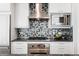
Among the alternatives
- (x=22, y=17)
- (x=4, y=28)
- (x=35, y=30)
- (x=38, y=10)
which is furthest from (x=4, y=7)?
(x=35, y=30)

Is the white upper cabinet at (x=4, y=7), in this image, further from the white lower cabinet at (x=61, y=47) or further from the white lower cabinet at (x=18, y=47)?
the white lower cabinet at (x=61, y=47)

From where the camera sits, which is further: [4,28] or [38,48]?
[38,48]

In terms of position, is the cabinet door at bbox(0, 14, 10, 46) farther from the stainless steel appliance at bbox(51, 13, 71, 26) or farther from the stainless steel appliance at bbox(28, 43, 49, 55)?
the stainless steel appliance at bbox(51, 13, 71, 26)

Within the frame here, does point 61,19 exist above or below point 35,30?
above

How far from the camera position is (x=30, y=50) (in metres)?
4.50

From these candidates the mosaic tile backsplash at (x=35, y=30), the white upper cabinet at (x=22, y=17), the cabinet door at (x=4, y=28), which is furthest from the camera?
the mosaic tile backsplash at (x=35, y=30)

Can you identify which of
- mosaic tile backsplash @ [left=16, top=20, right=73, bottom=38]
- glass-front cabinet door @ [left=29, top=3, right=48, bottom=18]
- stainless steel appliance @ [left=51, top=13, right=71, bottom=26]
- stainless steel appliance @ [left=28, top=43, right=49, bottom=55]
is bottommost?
stainless steel appliance @ [left=28, top=43, right=49, bottom=55]

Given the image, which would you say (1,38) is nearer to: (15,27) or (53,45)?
(15,27)

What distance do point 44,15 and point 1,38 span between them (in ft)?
4.47

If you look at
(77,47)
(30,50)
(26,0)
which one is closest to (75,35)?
(77,47)

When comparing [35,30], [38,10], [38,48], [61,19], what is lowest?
[38,48]

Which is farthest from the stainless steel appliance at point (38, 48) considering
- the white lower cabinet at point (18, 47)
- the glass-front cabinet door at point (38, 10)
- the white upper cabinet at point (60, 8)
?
the white upper cabinet at point (60, 8)

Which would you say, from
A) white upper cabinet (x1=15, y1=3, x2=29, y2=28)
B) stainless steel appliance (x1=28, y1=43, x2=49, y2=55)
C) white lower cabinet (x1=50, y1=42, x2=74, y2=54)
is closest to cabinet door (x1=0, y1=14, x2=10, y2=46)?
white upper cabinet (x1=15, y1=3, x2=29, y2=28)

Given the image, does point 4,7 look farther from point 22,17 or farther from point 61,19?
point 61,19
